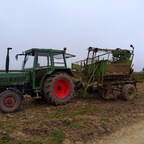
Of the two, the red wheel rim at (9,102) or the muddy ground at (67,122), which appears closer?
the muddy ground at (67,122)

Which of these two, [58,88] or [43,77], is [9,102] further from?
[58,88]

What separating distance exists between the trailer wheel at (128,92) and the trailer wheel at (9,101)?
4.65m

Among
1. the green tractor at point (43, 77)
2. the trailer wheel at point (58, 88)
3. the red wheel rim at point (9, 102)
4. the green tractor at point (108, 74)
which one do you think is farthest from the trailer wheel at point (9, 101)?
the green tractor at point (108, 74)

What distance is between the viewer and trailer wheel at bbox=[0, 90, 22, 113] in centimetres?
780

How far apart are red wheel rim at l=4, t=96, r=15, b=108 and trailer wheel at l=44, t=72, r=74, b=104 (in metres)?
1.26

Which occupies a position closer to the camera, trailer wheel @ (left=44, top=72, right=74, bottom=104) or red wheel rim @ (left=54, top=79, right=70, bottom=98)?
trailer wheel @ (left=44, top=72, right=74, bottom=104)

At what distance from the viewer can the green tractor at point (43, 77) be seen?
8594 mm

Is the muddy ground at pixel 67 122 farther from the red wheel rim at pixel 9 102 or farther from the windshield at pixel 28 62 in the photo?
the windshield at pixel 28 62

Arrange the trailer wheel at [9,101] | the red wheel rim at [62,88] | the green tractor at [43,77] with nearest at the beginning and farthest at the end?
1. the trailer wheel at [9,101]
2. the green tractor at [43,77]
3. the red wheel rim at [62,88]

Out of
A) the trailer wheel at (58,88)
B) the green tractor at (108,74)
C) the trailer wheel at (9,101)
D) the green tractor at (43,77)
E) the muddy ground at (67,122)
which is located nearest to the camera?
the muddy ground at (67,122)

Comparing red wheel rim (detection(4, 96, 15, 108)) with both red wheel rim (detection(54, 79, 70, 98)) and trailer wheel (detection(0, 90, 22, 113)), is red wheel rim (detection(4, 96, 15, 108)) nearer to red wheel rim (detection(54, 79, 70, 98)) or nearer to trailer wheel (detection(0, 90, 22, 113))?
trailer wheel (detection(0, 90, 22, 113))

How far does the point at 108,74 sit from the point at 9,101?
14.7ft

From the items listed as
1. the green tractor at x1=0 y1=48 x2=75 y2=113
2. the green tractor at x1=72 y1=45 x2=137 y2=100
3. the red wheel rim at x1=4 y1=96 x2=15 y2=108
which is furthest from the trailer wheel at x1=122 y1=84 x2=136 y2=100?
the red wheel rim at x1=4 y1=96 x2=15 y2=108

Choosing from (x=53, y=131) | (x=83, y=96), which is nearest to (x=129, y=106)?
(x=83, y=96)
